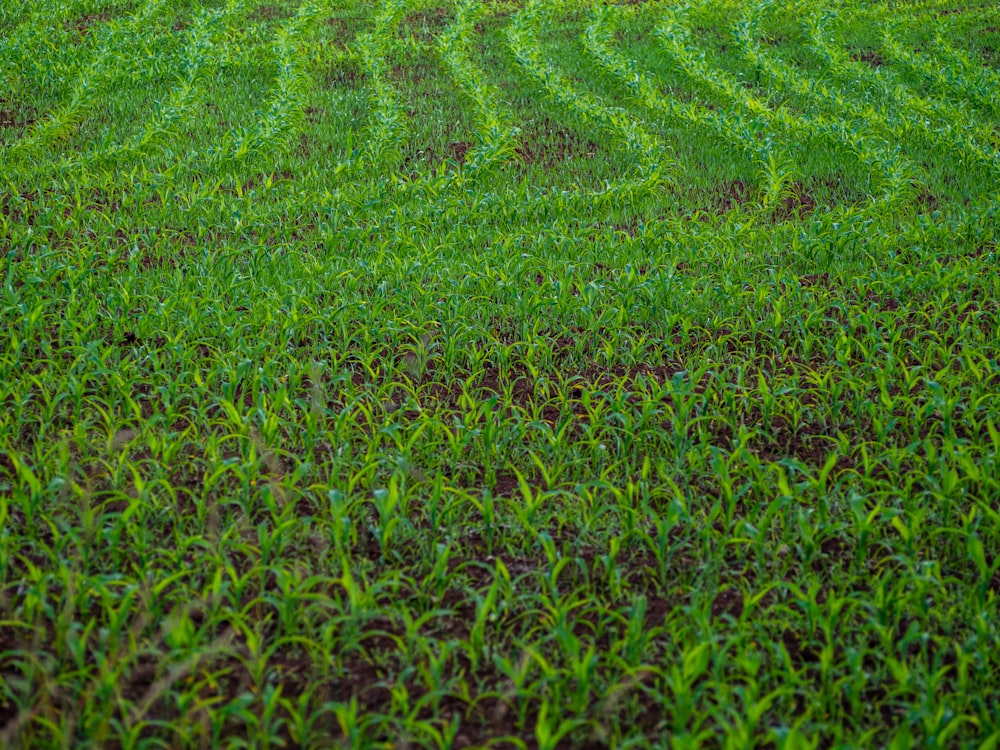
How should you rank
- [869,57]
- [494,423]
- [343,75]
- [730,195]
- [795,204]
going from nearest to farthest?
[494,423], [795,204], [730,195], [343,75], [869,57]

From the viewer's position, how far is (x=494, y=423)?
4203 mm

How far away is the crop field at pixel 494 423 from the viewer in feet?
9.20

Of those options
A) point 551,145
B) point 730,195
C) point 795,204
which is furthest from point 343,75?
point 795,204

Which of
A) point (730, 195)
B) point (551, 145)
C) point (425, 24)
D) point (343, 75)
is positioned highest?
→ point (425, 24)

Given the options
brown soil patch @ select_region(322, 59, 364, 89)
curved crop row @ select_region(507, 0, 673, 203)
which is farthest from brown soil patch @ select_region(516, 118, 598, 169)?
brown soil patch @ select_region(322, 59, 364, 89)

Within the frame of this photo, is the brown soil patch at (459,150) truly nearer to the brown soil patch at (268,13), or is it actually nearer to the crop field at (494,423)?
the crop field at (494,423)

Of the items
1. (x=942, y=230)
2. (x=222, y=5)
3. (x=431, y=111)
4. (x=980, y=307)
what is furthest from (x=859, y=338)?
(x=222, y=5)

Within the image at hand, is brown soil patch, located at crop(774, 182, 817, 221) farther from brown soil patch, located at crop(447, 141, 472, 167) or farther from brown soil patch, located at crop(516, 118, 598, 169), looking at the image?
brown soil patch, located at crop(447, 141, 472, 167)

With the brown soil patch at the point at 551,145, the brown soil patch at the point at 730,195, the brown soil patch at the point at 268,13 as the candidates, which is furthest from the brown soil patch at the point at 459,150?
the brown soil patch at the point at 268,13

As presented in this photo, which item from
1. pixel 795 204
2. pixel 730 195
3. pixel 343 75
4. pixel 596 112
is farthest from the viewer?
pixel 343 75

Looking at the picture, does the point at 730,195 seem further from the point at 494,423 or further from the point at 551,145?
the point at 494,423

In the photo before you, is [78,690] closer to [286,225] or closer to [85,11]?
[286,225]

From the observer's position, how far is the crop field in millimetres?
2805

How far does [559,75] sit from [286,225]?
449cm
